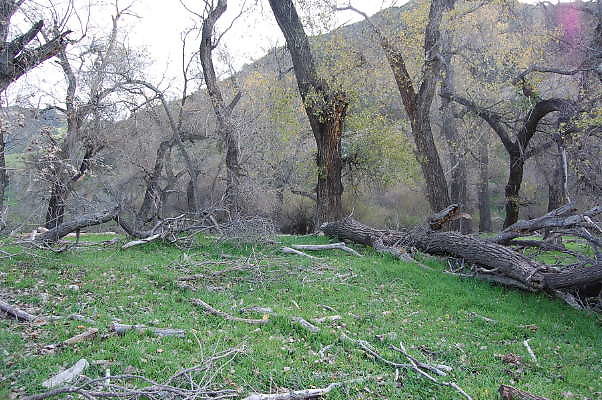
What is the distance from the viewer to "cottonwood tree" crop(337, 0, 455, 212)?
12250mm

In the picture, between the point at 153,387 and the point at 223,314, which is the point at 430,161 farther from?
the point at 153,387

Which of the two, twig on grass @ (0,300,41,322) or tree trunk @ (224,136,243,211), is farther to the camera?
tree trunk @ (224,136,243,211)

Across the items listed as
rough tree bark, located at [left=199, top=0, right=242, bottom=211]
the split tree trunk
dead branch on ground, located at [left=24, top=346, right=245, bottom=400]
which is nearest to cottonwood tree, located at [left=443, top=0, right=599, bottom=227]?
the split tree trunk

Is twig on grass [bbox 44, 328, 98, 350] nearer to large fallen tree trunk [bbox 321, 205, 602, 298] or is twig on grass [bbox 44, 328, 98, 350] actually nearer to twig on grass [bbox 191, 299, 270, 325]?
twig on grass [bbox 191, 299, 270, 325]

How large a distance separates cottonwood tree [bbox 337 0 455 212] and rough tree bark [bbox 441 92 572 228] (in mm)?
1625

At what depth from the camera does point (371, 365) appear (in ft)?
15.1

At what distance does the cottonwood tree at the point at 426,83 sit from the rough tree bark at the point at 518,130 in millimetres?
1625

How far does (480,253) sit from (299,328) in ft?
14.8

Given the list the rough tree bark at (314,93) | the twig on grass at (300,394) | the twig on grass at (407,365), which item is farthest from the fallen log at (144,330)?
the rough tree bark at (314,93)

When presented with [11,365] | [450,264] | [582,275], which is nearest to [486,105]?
[450,264]

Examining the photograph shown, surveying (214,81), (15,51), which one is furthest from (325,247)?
(214,81)

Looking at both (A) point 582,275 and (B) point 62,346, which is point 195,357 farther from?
(A) point 582,275

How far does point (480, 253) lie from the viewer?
852 centimetres

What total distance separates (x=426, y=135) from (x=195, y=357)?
999 centimetres
